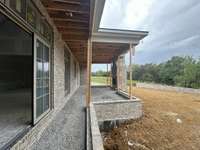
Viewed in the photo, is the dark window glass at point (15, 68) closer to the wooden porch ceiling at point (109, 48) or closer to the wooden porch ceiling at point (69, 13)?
the wooden porch ceiling at point (69, 13)

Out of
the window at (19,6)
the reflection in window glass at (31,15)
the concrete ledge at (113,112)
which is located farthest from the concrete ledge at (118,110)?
the window at (19,6)

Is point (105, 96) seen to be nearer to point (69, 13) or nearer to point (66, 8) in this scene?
point (69, 13)

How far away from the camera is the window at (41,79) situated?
10.2ft

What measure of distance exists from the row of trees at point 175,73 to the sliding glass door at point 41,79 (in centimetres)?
2169

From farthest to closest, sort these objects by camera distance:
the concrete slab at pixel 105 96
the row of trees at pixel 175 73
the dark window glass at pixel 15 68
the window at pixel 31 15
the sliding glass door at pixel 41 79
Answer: the row of trees at pixel 175 73 < the concrete slab at pixel 105 96 < the dark window glass at pixel 15 68 < the sliding glass door at pixel 41 79 < the window at pixel 31 15

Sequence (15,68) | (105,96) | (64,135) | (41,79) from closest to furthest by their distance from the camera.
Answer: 1. (64,135)
2. (41,79)
3. (105,96)
4. (15,68)

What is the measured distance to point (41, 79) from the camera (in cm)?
338

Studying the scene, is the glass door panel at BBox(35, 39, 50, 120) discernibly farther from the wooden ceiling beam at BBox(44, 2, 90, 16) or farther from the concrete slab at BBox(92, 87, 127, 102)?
the concrete slab at BBox(92, 87, 127, 102)

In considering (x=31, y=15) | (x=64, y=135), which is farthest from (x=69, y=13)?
(x=64, y=135)

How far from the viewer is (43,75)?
3.52 m

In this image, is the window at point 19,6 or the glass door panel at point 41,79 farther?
the glass door panel at point 41,79

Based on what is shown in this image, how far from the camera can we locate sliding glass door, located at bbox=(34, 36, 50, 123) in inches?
118

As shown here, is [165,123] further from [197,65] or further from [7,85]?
[197,65]

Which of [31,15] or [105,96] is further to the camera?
[105,96]
